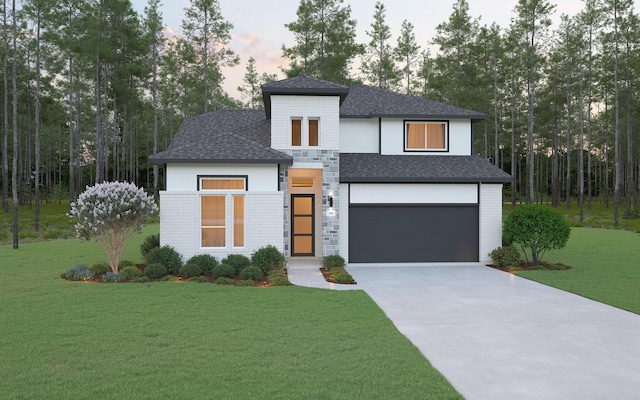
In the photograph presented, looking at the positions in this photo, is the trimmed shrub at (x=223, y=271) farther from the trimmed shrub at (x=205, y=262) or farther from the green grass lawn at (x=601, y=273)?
the green grass lawn at (x=601, y=273)

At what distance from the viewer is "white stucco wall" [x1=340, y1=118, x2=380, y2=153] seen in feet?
54.8

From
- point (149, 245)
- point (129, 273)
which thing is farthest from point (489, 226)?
point (129, 273)

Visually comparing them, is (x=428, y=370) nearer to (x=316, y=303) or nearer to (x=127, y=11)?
(x=316, y=303)

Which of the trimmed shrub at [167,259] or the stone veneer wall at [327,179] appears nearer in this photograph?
the trimmed shrub at [167,259]

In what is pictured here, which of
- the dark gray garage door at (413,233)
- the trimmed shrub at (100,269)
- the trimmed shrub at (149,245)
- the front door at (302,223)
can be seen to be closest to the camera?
the trimmed shrub at (100,269)

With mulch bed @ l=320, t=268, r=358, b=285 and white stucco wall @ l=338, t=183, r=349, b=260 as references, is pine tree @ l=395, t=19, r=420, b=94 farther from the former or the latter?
mulch bed @ l=320, t=268, r=358, b=285

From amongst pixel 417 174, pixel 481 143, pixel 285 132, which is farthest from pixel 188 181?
pixel 481 143

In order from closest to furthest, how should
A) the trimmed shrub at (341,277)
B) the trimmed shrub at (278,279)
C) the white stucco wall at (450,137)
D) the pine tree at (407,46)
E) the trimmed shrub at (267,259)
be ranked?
the trimmed shrub at (278,279)
the trimmed shrub at (341,277)
the trimmed shrub at (267,259)
the white stucco wall at (450,137)
the pine tree at (407,46)

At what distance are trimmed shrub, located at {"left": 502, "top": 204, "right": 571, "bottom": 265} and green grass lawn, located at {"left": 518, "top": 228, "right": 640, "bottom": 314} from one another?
972mm

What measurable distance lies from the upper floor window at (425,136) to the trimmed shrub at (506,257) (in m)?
4.30

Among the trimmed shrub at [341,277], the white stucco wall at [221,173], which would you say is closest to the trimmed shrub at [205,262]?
the white stucco wall at [221,173]

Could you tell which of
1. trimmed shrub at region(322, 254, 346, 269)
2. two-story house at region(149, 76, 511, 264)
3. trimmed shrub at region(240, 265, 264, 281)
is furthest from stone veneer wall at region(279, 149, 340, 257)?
trimmed shrub at region(240, 265, 264, 281)

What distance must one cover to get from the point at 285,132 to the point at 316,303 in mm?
6803

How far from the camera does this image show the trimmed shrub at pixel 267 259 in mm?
12477
